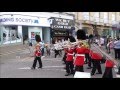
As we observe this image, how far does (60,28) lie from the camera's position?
12.7 metres

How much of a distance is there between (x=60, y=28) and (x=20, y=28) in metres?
1.38

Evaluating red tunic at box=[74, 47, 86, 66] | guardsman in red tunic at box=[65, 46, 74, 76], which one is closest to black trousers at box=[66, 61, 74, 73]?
guardsman in red tunic at box=[65, 46, 74, 76]

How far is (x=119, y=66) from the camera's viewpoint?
13.3m

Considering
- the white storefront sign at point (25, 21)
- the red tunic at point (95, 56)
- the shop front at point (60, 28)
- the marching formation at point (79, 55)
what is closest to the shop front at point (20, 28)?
the white storefront sign at point (25, 21)

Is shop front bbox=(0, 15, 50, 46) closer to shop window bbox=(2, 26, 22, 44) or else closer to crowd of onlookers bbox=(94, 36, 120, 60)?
shop window bbox=(2, 26, 22, 44)

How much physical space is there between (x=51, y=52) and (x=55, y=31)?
5.78 ft

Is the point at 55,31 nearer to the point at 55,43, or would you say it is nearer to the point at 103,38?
the point at 55,43

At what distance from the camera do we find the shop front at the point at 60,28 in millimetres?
12738

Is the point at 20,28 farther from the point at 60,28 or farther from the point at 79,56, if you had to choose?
the point at 79,56

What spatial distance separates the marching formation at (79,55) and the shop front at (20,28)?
0.33 m

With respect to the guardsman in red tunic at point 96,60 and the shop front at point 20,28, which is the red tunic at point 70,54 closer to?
the guardsman in red tunic at point 96,60
